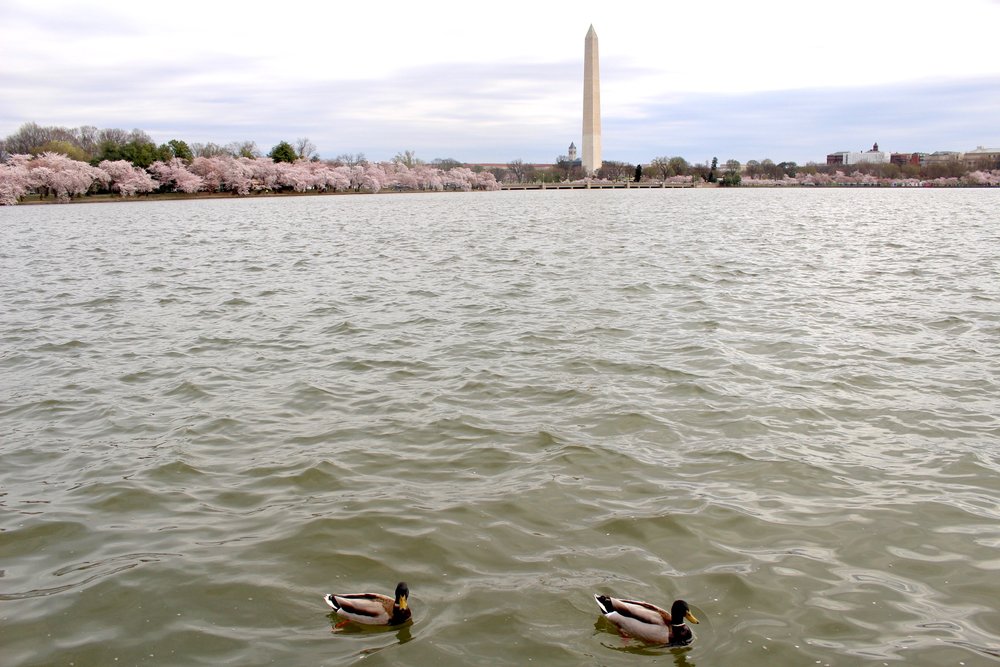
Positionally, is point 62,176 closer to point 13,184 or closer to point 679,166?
point 13,184

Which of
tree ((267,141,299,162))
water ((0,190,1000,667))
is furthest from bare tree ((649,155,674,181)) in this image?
water ((0,190,1000,667))

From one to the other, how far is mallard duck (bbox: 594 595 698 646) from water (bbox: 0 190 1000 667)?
9cm

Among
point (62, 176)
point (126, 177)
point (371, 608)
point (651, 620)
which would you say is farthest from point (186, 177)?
point (651, 620)

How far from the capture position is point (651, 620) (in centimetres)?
459

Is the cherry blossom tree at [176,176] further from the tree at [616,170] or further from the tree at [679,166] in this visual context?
the tree at [679,166]

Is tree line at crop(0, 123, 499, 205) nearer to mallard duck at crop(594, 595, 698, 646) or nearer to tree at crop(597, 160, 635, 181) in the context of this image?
tree at crop(597, 160, 635, 181)

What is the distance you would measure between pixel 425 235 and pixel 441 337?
2348 centimetres

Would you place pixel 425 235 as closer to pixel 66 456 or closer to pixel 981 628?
pixel 66 456

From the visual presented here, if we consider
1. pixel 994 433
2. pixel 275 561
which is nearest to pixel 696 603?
pixel 275 561

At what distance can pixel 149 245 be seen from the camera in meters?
31.7

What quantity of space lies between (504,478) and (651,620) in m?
2.69

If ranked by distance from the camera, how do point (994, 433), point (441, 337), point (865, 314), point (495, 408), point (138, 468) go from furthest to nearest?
point (865, 314) < point (441, 337) < point (495, 408) < point (994, 433) < point (138, 468)

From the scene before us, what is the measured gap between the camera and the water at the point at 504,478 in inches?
189

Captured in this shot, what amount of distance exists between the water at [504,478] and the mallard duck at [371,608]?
0.13 m
